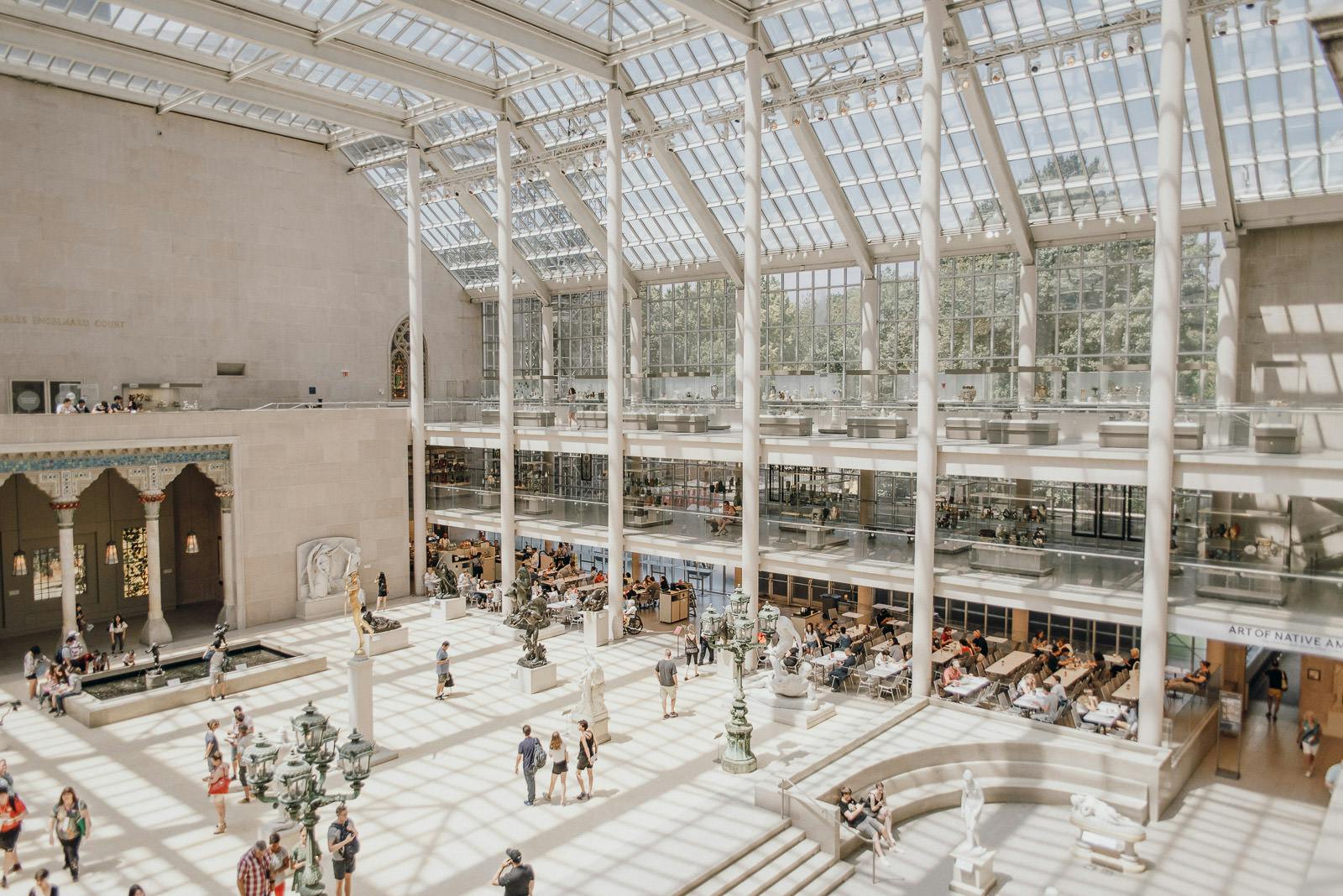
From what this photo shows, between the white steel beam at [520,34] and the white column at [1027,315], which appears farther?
the white column at [1027,315]

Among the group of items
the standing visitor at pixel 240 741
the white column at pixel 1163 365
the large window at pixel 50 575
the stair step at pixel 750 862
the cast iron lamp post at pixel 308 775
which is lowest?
the stair step at pixel 750 862

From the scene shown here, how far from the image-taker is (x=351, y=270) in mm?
31594

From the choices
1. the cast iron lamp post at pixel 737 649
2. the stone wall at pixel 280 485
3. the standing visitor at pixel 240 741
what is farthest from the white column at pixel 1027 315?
the standing visitor at pixel 240 741

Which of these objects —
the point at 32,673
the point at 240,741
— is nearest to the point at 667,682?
the point at 240,741

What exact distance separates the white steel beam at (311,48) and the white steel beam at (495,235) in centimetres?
292

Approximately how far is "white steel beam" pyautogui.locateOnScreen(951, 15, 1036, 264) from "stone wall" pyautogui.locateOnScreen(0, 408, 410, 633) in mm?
18462

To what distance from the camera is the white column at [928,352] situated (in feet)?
56.4

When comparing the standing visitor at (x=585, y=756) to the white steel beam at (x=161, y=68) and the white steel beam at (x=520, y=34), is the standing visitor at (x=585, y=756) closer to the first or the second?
the white steel beam at (x=520, y=34)

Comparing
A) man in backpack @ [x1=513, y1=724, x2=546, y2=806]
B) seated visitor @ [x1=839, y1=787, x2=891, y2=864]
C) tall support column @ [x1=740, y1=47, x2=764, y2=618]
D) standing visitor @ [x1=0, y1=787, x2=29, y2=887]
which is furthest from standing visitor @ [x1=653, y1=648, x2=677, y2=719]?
standing visitor @ [x1=0, y1=787, x2=29, y2=887]

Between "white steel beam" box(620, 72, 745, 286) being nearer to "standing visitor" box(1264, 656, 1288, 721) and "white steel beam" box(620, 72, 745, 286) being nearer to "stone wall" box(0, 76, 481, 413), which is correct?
"stone wall" box(0, 76, 481, 413)

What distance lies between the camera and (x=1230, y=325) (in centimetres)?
2133

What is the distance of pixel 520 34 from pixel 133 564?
18.7 meters

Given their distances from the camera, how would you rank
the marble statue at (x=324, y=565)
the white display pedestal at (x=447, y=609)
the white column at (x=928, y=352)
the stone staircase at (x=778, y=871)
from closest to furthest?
the stone staircase at (x=778, y=871) → the white column at (x=928, y=352) → the marble statue at (x=324, y=565) → the white display pedestal at (x=447, y=609)

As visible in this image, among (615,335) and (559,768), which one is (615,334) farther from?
(559,768)
